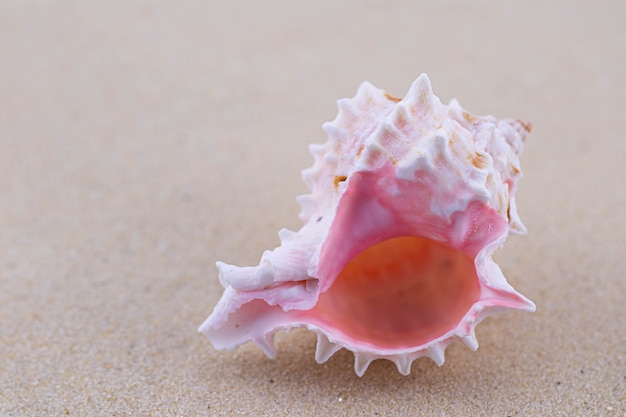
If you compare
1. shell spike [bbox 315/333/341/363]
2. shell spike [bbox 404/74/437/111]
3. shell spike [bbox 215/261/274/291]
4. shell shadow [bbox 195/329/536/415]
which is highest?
shell spike [bbox 404/74/437/111]

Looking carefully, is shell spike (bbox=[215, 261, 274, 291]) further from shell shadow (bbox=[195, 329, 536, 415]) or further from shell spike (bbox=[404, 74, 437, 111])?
shell spike (bbox=[404, 74, 437, 111])

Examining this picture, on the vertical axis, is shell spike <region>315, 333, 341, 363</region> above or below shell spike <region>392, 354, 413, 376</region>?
above

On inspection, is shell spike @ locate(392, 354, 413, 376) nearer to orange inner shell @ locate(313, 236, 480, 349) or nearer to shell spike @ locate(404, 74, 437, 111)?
orange inner shell @ locate(313, 236, 480, 349)

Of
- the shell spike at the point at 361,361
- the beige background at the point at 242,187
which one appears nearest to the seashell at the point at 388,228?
the shell spike at the point at 361,361

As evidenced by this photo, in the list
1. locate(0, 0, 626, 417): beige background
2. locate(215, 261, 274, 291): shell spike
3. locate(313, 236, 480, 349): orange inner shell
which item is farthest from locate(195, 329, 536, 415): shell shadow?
locate(215, 261, 274, 291): shell spike

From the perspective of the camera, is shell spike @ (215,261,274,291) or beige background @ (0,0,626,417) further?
beige background @ (0,0,626,417)

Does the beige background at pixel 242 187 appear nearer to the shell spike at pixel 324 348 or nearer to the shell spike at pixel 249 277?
the shell spike at pixel 324 348

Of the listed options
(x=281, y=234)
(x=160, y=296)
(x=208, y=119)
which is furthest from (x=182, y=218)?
(x=281, y=234)

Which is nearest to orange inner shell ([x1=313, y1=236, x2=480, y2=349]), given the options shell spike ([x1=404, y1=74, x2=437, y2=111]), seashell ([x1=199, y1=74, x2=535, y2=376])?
seashell ([x1=199, y1=74, x2=535, y2=376])
